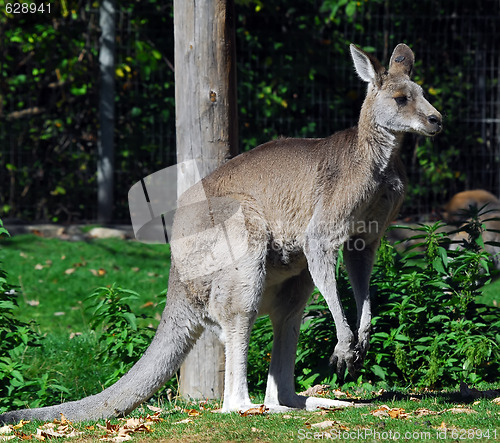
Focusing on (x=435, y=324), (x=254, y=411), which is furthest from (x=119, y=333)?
(x=435, y=324)

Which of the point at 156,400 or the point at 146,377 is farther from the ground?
the point at 146,377

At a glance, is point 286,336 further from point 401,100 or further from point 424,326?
point 401,100

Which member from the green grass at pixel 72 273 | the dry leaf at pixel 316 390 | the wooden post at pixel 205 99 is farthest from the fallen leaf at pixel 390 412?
the green grass at pixel 72 273

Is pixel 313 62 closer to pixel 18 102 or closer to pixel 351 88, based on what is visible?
pixel 351 88

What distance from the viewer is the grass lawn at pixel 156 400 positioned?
13.5ft

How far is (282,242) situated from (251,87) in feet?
20.7

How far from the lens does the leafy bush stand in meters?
5.66

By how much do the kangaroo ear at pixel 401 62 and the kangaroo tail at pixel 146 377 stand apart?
199 cm

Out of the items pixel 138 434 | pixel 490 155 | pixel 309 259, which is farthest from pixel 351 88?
pixel 138 434

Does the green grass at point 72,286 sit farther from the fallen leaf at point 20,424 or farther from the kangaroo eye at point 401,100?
the kangaroo eye at point 401,100

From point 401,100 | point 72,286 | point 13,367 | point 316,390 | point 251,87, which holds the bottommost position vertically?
point 316,390

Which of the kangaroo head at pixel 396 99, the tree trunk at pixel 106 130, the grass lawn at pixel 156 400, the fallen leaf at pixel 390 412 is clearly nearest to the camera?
the grass lawn at pixel 156 400

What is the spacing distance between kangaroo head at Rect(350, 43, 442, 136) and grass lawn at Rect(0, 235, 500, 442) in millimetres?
1696

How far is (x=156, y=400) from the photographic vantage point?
5.86 metres
